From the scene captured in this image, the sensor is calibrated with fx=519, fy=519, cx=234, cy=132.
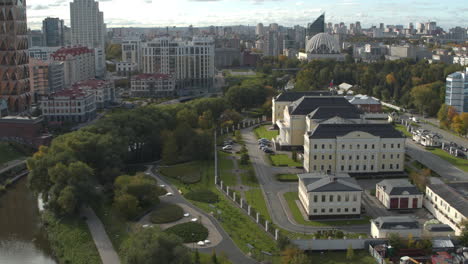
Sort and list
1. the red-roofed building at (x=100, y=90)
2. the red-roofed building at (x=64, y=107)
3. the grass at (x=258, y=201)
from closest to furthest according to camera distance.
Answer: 1. the grass at (x=258, y=201)
2. the red-roofed building at (x=64, y=107)
3. the red-roofed building at (x=100, y=90)

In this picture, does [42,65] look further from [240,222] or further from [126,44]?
[240,222]

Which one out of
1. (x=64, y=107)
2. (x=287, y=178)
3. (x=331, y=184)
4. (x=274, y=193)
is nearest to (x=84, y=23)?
(x=64, y=107)

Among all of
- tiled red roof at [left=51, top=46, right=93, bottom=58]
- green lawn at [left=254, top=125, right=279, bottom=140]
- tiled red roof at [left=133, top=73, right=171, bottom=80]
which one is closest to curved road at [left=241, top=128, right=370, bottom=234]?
green lawn at [left=254, top=125, right=279, bottom=140]

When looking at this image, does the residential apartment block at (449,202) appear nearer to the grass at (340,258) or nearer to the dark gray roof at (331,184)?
the dark gray roof at (331,184)

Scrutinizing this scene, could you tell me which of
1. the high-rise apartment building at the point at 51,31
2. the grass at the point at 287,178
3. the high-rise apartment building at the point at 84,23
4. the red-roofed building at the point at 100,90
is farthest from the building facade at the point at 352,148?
the high-rise apartment building at the point at 51,31

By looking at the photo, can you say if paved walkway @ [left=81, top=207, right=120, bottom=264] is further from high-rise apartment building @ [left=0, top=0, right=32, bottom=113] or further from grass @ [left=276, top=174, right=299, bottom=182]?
high-rise apartment building @ [left=0, top=0, right=32, bottom=113]

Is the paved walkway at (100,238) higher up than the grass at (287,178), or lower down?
lower down

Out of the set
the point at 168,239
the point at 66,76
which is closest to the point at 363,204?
the point at 168,239
